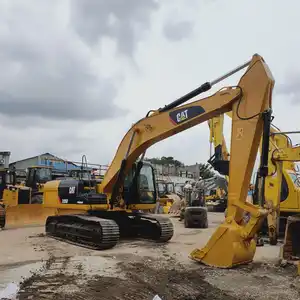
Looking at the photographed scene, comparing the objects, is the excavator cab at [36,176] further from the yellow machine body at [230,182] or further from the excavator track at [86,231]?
the excavator track at [86,231]

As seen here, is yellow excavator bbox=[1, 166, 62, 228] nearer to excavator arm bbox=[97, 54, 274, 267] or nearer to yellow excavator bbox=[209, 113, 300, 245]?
yellow excavator bbox=[209, 113, 300, 245]

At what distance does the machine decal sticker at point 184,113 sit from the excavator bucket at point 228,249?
2.30 metres

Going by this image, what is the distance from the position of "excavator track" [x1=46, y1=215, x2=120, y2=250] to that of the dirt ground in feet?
0.87

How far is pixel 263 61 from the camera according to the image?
7.59 metres

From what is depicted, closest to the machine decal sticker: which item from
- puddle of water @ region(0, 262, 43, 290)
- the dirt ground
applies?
the dirt ground

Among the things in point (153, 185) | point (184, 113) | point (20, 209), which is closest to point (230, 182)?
point (184, 113)

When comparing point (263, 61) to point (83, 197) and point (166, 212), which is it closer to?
point (83, 197)

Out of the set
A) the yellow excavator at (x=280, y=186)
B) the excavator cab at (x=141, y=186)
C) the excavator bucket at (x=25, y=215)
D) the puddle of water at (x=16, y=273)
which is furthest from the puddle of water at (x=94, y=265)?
the excavator bucket at (x=25, y=215)

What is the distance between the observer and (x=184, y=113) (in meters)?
8.86

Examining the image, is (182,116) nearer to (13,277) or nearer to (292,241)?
(292,241)

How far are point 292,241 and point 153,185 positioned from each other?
4.51 m

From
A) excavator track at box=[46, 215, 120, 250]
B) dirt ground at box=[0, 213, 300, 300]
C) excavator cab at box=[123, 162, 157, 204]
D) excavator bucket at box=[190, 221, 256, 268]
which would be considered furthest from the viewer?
excavator cab at box=[123, 162, 157, 204]

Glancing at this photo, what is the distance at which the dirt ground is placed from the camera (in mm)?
5531

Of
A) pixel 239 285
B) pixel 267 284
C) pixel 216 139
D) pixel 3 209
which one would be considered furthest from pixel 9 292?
pixel 216 139
